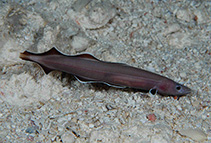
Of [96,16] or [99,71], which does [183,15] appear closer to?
[96,16]

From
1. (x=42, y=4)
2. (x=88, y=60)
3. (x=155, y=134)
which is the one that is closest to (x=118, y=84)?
(x=88, y=60)

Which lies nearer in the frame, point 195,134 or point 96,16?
point 195,134

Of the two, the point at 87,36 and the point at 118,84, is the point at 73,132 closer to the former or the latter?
the point at 118,84

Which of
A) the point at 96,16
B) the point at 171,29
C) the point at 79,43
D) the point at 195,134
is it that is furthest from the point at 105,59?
the point at 195,134

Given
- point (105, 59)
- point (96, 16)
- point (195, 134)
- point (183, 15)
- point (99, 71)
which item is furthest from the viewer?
point (183, 15)

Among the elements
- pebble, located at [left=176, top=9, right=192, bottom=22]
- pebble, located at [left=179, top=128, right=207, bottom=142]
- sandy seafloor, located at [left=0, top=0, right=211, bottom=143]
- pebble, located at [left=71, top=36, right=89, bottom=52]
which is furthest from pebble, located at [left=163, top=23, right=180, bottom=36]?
pebble, located at [left=179, top=128, right=207, bottom=142]

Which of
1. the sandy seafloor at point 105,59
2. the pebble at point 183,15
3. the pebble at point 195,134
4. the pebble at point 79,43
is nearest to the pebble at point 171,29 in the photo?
the sandy seafloor at point 105,59

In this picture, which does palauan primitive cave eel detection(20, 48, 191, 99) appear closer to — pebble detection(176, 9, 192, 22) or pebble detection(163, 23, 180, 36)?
pebble detection(163, 23, 180, 36)

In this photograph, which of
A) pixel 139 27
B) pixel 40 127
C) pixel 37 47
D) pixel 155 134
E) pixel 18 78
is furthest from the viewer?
pixel 139 27
